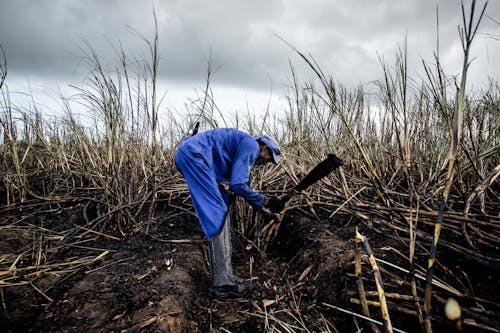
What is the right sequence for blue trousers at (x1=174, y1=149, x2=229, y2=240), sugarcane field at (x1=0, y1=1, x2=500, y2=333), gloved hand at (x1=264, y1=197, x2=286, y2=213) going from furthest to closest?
gloved hand at (x1=264, y1=197, x2=286, y2=213), blue trousers at (x1=174, y1=149, x2=229, y2=240), sugarcane field at (x1=0, y1=1, x2=500, y2=333)

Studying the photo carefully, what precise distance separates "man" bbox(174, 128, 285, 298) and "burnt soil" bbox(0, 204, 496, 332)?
0.53ft

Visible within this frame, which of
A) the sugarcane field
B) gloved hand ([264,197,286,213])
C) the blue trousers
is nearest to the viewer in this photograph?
the sugarcane field

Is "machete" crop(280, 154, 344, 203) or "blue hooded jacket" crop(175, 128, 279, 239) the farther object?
"blue hooded jacket" crop(175, 128, 279, 239)

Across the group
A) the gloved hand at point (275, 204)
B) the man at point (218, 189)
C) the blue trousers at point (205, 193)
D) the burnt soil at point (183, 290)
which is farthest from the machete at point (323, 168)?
the blue trousers at point (205, 193)

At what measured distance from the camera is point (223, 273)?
2125 millimetres

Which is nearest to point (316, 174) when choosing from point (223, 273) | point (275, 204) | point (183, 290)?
point (275, 204)

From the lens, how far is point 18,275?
6.51ft

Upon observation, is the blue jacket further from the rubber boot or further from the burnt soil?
the burnt soil

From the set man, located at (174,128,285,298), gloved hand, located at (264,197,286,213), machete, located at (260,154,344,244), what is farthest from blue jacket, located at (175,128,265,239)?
machete, located at (260,154,344,244)

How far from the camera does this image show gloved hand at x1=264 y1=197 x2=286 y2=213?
2438 millimetres

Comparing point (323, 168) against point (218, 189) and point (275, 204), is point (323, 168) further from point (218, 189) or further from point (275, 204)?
point (218, 189)

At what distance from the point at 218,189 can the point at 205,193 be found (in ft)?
0.36

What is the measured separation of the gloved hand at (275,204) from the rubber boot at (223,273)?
0.48 meters

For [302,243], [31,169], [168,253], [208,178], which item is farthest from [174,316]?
[31,169]
